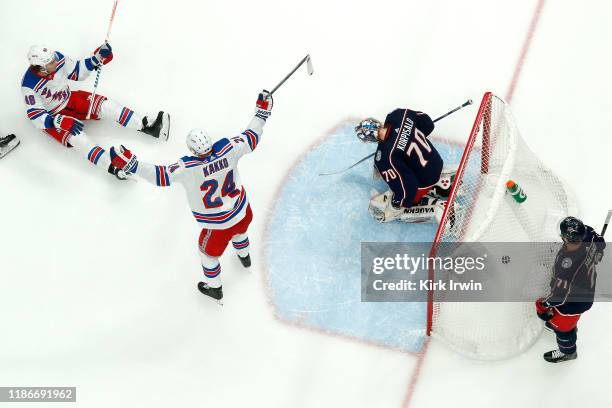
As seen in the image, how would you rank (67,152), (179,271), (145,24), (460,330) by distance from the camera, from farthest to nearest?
(145,24) → (67,152) → (179,271) → (460,330)

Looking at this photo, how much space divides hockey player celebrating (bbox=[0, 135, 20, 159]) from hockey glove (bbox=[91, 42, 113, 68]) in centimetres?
80

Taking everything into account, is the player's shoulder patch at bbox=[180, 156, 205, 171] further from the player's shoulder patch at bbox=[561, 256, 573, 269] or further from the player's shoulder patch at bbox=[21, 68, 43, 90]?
the player's shoulder patch at bbox=[561, 256, 573, 269]

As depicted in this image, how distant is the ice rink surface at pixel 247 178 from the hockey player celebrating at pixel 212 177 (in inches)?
19.5

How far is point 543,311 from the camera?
421 centimetres

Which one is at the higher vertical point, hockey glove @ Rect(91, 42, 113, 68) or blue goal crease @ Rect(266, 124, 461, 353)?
hockey glove @ Rect(91, 42, 113, 68)

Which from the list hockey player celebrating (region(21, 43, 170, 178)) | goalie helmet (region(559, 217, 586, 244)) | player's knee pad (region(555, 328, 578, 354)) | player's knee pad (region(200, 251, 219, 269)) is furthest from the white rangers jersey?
player's knee pad (region(555, 328, 578, 354))

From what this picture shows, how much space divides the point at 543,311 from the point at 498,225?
54 cm

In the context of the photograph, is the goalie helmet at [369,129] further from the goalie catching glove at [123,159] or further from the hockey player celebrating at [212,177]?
the goalie catching glove at [123,159]

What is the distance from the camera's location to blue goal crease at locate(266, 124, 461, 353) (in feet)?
14.7

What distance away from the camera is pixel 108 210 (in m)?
4.89

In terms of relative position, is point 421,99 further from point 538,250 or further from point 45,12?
point 45,12

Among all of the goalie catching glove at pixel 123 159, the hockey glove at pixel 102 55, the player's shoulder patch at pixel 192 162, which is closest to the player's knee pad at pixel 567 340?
the player's shoulder patch at pixel 192 162

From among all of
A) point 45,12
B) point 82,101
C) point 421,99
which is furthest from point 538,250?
point 45,12

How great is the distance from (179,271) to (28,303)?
0.95 metres
